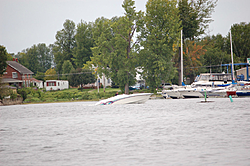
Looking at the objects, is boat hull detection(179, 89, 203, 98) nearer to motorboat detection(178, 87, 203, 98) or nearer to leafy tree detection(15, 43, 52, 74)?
motorboat detection(178, 87, 203, 98)

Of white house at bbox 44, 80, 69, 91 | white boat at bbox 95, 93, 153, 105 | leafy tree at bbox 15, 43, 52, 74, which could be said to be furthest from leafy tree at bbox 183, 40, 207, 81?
leafy tree at bbox 15, 43, 52, 74

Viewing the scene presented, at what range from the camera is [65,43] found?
118 m

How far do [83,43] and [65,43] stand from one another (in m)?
13.6

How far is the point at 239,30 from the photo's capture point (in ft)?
298

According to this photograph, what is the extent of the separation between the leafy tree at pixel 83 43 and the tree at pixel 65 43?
1004 cm

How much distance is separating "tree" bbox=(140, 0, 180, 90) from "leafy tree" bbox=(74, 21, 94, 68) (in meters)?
50.9

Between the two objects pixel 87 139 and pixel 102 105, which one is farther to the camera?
pixel 102 105

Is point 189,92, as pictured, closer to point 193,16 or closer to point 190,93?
point 190,93

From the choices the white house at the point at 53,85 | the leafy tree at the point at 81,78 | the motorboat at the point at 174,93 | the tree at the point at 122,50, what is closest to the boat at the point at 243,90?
the motorboat at the point at 174,93

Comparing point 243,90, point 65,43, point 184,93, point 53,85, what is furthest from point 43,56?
point 243,90

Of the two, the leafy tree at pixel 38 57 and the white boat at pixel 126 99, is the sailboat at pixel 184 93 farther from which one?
the leafy tree at pixel 38 57

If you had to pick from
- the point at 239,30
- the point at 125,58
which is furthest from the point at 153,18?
the point at 239,30

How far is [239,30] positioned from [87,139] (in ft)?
A: 283

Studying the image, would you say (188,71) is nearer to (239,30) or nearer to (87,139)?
(239,30)
